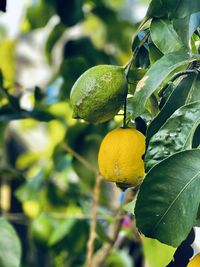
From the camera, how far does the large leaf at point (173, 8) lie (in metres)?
0.63

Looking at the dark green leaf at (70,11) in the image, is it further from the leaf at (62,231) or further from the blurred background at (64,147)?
the leaf at (62,231)

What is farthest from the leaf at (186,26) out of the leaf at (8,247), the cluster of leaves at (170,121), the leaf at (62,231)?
the leaf at (62,231)

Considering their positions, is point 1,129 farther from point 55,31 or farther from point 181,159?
point 181,159

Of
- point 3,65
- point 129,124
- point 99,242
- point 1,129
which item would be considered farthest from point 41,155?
point 129,124

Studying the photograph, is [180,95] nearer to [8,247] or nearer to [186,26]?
[186,26]

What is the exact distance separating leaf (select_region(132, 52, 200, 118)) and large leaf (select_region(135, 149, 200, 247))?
0.07 m

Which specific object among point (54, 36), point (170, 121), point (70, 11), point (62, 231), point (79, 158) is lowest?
→ point (62, 231)

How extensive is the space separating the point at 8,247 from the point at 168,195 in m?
0.46

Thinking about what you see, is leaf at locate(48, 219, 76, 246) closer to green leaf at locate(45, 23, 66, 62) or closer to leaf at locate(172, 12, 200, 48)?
green leaf at locate(45, 23, 66, 62)

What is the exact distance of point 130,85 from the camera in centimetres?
71

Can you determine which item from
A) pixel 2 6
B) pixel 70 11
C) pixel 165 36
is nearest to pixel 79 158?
pixel 70 11

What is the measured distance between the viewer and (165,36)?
2.15ft

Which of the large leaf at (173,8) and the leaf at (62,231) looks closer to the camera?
the large leaf at (173,8)

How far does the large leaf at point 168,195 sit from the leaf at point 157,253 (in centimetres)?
8
